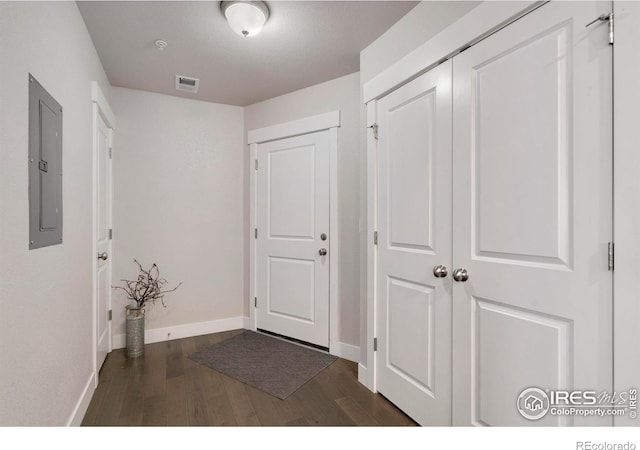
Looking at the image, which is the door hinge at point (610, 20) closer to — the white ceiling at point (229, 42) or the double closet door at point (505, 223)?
the double closet door at point (505, 223)

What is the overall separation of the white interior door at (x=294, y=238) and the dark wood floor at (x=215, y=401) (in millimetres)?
635

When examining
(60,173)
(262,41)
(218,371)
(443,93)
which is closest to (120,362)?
(218,371)

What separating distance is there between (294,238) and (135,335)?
1614 millimetres

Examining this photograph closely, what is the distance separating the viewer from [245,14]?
1.88 meters

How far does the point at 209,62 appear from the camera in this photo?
2.60 m

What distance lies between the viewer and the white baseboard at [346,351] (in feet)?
9.05

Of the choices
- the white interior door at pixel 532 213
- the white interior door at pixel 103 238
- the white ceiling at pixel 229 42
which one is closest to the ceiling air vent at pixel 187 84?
the white ceiling at pixel 229 42

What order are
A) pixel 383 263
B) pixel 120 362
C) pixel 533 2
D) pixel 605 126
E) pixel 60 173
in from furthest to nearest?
pixel 120 362, pixel 383 263, pixel 60 173, pixel 533 2, pixel 605 126

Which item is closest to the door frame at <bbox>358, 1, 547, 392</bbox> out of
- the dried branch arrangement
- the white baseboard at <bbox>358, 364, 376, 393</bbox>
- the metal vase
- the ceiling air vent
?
the white baseboard at <bbox>358, 364, 376, 393</bbox>

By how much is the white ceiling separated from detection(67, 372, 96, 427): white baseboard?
2.25 metres

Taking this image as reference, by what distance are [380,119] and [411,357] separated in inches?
59.5

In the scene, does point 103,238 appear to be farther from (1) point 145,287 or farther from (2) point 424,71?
(2) point 424,71

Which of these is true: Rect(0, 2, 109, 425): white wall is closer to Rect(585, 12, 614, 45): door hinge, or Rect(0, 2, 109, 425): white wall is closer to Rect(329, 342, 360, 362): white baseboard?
Rect(329, 342, 360, 362): white baseboard

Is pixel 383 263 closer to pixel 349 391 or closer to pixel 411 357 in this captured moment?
pixel 411 357
